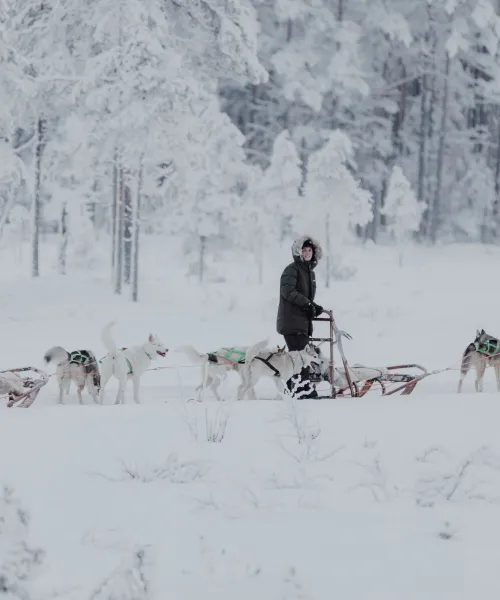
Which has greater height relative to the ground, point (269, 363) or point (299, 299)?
point (299, 299)

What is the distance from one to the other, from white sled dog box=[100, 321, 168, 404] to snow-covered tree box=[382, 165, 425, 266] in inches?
865

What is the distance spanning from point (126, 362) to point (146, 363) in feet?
0.91

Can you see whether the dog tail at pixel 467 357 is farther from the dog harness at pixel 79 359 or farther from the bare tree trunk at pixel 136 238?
the bare tree trunk at pixel 136 238

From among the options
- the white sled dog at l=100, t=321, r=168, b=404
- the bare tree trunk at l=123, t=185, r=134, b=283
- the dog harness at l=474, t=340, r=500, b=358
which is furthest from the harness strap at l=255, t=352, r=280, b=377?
the bare tree trunk at l=123, t=185, r=134, b=283

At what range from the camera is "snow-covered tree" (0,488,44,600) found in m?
3.49

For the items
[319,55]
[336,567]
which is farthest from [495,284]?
[336,567]

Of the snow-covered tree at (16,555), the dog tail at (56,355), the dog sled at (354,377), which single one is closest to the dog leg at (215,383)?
the dog sled at (354,377)

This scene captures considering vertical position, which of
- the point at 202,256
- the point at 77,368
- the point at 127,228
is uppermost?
the point at 127,228

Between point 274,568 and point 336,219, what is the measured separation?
22.6 meters

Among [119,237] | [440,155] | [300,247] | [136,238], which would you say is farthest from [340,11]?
[300,247]

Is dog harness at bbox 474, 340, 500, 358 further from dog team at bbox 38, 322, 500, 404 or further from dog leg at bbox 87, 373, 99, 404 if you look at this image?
dog leg at bbox 87, 373, 99, 404

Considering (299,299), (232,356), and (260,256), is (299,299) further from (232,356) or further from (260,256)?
(260,256)

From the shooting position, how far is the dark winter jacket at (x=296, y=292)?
7367 millimetres

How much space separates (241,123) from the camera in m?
35.8
